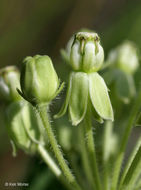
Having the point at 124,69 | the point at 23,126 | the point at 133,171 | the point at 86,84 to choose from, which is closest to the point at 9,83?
the point at 23,126

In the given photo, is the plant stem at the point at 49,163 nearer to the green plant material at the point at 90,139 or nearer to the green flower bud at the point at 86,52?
the green plant material at the point at 90,139

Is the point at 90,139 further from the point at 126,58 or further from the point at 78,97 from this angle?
the point at 126,58

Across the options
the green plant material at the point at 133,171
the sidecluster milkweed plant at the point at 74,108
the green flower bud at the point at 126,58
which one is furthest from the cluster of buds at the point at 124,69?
the green plant material at the point at 133,171

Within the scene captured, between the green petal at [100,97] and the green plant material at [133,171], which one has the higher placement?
the green petal at [100,97]

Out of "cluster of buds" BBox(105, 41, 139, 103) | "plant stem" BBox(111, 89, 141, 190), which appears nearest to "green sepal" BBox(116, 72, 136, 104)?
"cluster of buds" BBox(105, 41, 139, 103)

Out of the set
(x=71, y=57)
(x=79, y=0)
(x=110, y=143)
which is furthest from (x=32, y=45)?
(x=71, y=57)

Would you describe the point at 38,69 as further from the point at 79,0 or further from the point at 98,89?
the point at 79,0
